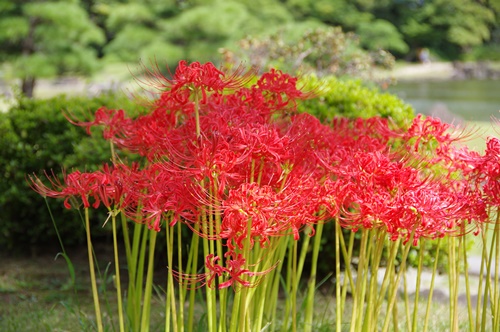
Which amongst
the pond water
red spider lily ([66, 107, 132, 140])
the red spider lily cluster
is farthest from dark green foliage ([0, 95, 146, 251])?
the pond water

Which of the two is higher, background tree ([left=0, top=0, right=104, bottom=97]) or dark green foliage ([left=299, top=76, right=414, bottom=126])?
background tree ([left=0, top=0, right=104, bottom=97])

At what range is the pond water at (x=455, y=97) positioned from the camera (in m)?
18.0

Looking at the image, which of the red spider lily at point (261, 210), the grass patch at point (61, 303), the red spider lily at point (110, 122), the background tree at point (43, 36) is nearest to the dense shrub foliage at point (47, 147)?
the grass patch at point (61, 303)

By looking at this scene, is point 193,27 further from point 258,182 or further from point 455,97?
point 258,182

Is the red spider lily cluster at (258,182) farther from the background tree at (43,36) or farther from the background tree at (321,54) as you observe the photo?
the background tree at (43,36)

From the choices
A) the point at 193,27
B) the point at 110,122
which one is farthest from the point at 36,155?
the point at 193,27

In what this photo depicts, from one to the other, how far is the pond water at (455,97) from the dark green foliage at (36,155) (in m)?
12.0

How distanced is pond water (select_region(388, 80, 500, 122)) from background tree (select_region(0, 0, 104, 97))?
7030 millimetres

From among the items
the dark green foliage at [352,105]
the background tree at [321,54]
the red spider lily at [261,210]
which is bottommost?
the red spider lily at [261,210]

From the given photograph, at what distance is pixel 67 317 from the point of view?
3295 mm

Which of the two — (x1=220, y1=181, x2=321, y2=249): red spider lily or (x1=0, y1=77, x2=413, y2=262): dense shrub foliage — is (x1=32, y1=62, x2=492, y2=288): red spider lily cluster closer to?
(x1=220, y1=181, x2=321, y2=249): red spider lily

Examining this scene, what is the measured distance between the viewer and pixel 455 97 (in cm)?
2294

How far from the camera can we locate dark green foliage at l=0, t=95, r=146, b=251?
4.25m

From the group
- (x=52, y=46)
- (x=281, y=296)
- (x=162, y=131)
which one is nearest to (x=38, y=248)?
(x=281, y=296)
